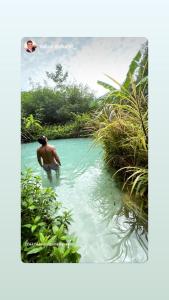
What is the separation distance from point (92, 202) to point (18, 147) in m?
0.43

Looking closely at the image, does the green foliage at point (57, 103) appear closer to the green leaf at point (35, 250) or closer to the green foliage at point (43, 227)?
the green foliage at point (43, 227)

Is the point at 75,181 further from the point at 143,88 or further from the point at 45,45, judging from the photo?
the point at 45,45

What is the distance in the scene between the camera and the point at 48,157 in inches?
71.6

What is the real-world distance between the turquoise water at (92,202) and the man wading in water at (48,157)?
2cm

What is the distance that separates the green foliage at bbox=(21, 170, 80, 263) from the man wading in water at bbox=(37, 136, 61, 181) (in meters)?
0.07

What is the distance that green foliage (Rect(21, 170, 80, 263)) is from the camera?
1.77 metres

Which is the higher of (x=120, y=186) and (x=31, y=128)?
(x=31, y=128)

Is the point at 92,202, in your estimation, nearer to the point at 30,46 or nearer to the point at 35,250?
the point at 35,250

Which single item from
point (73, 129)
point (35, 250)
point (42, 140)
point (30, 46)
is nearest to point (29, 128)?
point (42, 140)

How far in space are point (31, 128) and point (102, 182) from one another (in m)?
0.42

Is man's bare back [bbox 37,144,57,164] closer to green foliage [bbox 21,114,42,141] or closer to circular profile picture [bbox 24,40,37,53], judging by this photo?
green foliage [bbox 21,114,42,141]

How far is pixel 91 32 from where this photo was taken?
1796mm

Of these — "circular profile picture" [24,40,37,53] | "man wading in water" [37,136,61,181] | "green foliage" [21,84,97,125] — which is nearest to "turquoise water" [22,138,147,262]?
"man wading in water" [37,136,61,181]
